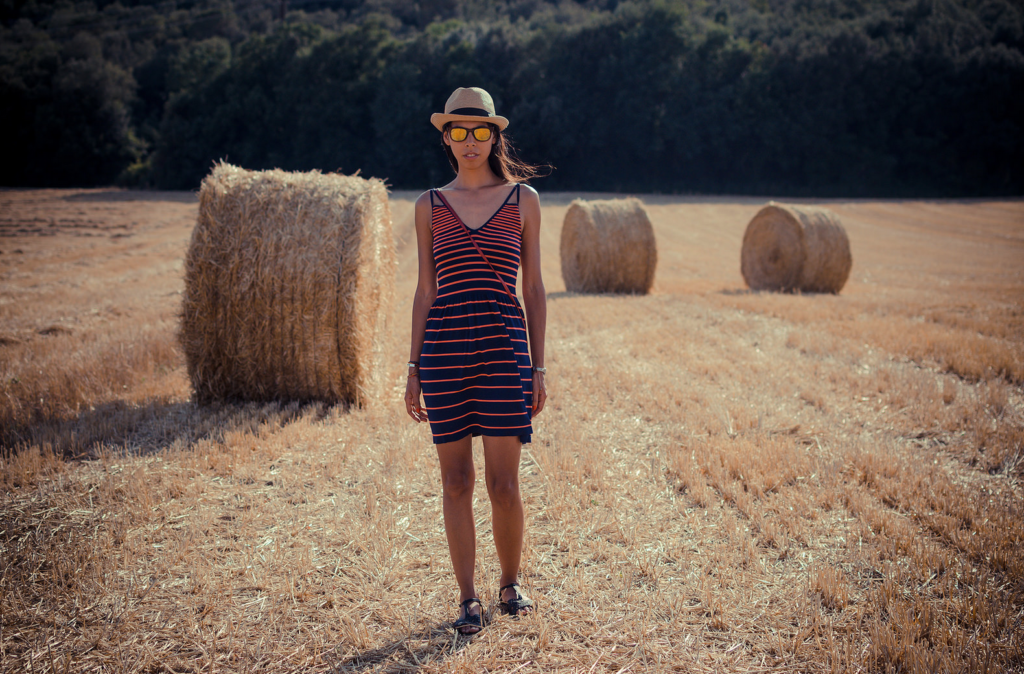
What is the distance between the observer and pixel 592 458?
405 cm

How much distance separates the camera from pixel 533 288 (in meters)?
2.59

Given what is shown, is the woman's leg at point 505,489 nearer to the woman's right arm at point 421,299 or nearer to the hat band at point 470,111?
the woman's right arm at point 421,299

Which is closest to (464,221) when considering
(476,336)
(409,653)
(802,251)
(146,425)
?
(476,336)

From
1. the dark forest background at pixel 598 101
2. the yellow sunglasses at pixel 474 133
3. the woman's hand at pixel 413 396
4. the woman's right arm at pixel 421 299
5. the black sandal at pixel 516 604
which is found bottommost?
the black sandal at pixel 516 604

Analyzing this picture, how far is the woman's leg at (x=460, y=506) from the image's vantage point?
2.46 metres

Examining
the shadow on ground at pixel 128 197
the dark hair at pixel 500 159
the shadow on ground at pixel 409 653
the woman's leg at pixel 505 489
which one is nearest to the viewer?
the shadow on ground at pixel 409 653

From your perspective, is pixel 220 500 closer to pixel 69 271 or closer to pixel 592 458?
pixel 592 458

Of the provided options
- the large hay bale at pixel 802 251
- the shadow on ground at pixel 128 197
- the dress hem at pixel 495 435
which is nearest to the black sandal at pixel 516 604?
the dress hem at pixel 495 435

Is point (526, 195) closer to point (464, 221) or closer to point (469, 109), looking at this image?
point (464, 221)

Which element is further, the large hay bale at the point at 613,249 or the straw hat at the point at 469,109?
the large hay bale at the point at 613,249

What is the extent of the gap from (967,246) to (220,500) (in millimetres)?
20981

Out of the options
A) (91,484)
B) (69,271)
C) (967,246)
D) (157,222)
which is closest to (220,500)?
(91,484)

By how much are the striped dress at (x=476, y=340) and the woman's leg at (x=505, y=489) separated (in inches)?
2.6

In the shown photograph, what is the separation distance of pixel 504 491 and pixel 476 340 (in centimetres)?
59
